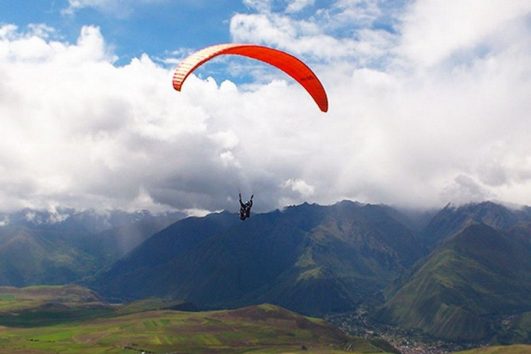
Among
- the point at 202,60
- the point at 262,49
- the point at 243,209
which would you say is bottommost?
the point at 243,209

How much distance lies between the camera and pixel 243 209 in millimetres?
43375

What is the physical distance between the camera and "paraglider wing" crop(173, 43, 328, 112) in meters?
32.7

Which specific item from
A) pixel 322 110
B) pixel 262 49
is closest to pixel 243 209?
pixel 322 110

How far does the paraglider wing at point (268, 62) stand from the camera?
107 ft

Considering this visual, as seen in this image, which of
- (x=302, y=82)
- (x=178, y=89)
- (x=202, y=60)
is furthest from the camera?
(x=302, y=82)

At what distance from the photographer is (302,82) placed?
4281 cm

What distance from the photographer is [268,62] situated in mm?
40969

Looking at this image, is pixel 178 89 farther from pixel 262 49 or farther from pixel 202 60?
pixel 262 49

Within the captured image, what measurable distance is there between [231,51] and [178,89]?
6.60m

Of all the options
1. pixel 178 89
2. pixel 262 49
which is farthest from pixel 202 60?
pixel 262 49

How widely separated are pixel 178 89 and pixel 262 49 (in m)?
9.54

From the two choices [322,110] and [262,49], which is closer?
[262,49]

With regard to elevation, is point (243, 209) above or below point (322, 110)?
below

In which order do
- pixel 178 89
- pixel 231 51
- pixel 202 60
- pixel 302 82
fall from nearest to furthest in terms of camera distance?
pixel 178 89
pixel 202 60
pixel 231 51
pixel 302 82
